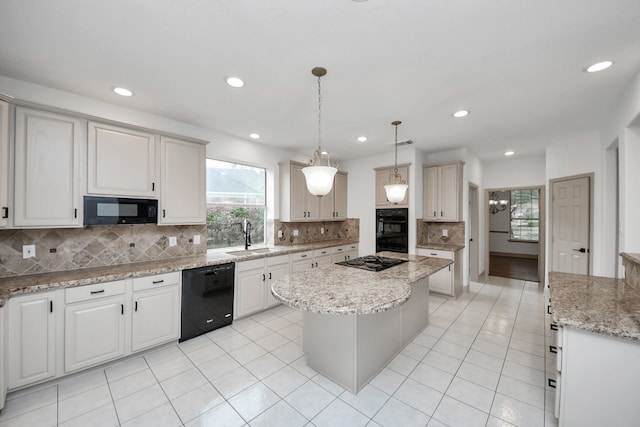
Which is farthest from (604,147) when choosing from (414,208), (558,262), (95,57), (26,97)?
(26,97)

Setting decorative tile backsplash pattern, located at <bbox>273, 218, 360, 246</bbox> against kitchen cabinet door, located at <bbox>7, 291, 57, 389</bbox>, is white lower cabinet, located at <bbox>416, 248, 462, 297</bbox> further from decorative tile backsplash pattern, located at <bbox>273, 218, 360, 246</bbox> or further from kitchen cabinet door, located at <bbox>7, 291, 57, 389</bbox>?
kitchen cabinet door, located at <bbox>7, 291, 57, 389</bbox>

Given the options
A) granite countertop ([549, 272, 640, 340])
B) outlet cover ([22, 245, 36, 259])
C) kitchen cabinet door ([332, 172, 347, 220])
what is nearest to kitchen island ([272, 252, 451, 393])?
granite countertop ([549, 272, 640, 340])

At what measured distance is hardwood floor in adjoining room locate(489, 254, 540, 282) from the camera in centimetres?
573

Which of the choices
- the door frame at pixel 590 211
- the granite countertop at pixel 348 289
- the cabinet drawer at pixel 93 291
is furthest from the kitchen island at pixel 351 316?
the door frame at pixel 590 211

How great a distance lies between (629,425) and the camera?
1.40 metres

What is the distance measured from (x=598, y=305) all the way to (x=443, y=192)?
305 cm

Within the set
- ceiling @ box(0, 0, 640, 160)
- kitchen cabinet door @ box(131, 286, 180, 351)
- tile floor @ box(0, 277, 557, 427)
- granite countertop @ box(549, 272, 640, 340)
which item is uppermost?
ceiling @ box(0, 0, 640, 160)

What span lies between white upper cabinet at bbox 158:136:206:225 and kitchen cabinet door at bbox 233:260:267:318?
34.8 inches

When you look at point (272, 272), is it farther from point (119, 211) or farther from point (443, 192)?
point (443, 192)

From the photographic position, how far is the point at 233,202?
3.99 m

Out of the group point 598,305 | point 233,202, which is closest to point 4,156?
point 233,202

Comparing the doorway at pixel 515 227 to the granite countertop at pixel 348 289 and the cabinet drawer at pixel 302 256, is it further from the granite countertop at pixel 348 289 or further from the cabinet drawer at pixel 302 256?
the granite countertop at pixel 348 289

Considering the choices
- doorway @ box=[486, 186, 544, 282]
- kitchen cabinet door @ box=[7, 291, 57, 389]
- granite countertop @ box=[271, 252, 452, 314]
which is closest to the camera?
granite countertop @ box=[271, 252, 452, 314]

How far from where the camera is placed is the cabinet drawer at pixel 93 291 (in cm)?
213
